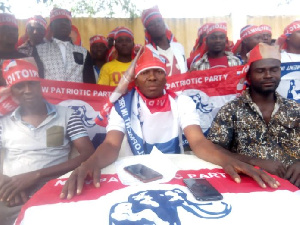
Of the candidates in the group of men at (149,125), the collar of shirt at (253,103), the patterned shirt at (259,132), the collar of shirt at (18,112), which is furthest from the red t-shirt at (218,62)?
the collar of shirt at (18,112)

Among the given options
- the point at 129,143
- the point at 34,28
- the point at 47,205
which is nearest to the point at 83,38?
the point at 34,28

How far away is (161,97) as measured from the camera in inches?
101

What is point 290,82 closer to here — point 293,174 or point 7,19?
point 293,174

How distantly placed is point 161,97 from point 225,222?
144 cm

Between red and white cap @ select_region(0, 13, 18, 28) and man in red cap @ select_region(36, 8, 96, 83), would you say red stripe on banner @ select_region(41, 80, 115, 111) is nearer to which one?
man in red cap @ select_region(36, 8, 96, 83)

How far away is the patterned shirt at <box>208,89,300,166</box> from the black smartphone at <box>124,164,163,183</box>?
938mm

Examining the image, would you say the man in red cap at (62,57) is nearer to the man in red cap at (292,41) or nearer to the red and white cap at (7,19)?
the red and white cap at (7,19)

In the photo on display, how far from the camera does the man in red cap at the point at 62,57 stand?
374 centimetres

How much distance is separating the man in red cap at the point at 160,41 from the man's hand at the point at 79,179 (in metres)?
2.45

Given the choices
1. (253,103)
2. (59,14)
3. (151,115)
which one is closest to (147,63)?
(151,115)

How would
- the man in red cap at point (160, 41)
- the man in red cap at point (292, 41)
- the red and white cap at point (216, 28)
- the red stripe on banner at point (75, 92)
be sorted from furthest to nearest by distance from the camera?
the red and white cap at point (216, 28), the man in red cap at point (160, 41), the man in red cap at point (292, 41), the red stripe on banner at point (75, 92)

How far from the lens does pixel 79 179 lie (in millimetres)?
1556

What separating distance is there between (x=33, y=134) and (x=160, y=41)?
234cm

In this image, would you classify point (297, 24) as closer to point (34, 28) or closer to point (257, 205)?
point (257, 205)
